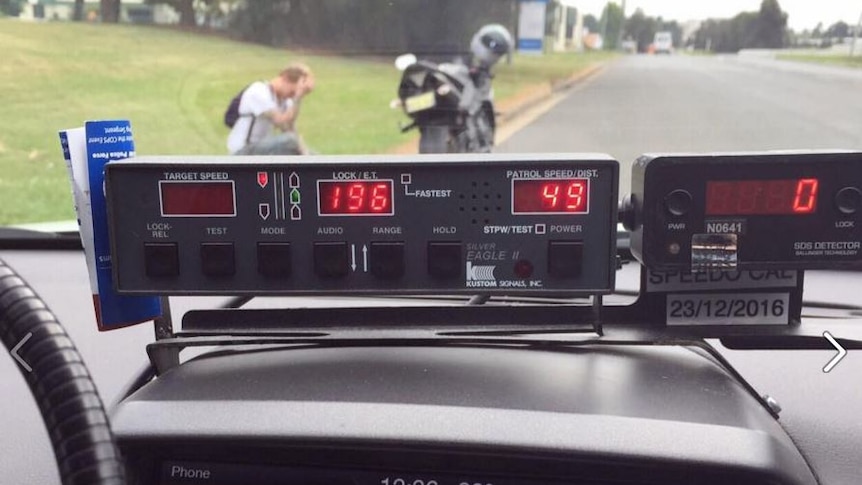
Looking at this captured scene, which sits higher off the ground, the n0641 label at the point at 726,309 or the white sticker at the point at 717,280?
the white sticker at the point at 717,280

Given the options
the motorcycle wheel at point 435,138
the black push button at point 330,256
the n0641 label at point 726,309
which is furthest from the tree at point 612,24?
the black push button at point 330,256

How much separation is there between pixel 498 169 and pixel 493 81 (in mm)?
3244

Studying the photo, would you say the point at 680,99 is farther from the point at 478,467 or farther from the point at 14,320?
the point at 14,320

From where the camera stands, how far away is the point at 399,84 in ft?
16.1

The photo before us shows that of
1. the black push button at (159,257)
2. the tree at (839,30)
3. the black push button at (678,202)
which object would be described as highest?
the tree at (839,30)

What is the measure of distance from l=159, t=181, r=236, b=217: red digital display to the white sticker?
2.54ft

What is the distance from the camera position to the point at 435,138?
430 centimetres

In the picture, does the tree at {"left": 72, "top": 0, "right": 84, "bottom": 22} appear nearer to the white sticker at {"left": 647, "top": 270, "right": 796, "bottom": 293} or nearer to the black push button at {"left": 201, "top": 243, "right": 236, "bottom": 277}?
the black push button at {"left": 201, "top": 243, "right": 236, "bottom": 277}

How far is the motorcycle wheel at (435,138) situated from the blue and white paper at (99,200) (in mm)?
2454

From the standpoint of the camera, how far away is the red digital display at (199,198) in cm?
157

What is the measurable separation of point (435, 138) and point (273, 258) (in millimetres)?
2780

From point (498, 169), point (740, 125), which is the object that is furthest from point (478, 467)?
point (740, 125)

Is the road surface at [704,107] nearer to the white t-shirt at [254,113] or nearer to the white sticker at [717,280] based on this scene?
the white t-shirt at [254,113]

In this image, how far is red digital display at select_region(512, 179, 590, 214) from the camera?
5.09 ft
